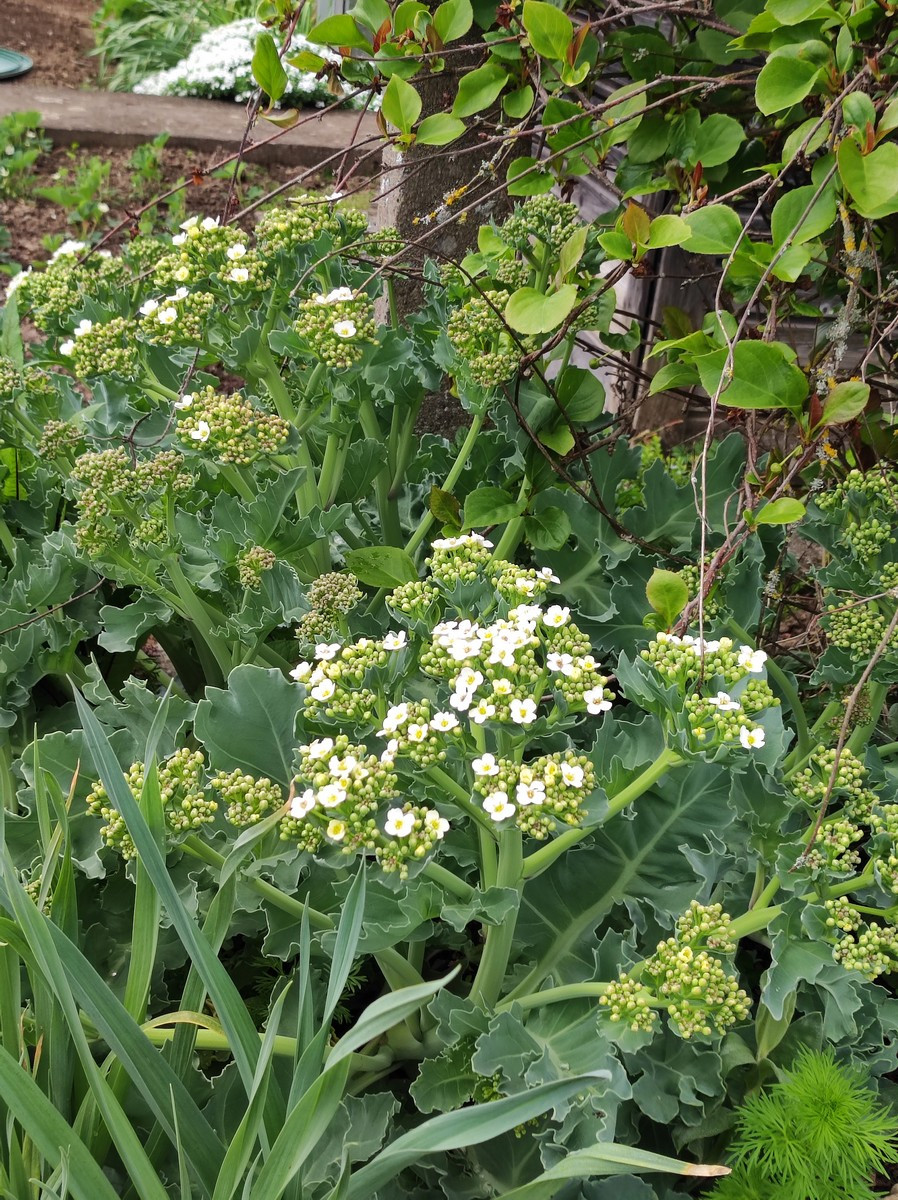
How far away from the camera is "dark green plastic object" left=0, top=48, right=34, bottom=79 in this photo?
7.32m

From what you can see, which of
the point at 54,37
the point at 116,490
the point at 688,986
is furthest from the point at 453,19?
the point at 54,37

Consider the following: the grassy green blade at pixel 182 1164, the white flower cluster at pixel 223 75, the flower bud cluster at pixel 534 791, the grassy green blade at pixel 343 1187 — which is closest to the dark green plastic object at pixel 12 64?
the white flower cluster at pixel 223 75

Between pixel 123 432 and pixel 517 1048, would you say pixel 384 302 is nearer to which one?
pixel 123 432

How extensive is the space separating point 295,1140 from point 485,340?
1.31 metres

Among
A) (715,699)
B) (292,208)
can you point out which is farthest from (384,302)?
(715,699)

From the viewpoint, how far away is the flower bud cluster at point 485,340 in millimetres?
1718

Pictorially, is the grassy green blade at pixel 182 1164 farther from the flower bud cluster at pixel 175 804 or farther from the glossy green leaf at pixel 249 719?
the glossy green leaf at pixel 249 719

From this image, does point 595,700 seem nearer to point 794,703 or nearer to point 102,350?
point 794,703

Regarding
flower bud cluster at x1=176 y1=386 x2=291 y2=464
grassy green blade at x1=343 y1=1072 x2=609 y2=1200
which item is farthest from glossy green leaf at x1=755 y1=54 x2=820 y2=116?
grassy green blade at x1=343 y1=1072 x2=609 y2=1200

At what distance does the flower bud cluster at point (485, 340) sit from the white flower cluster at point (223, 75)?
5548 mm

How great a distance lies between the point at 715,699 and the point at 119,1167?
Answer: 97cm

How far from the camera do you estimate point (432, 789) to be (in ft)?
4.25

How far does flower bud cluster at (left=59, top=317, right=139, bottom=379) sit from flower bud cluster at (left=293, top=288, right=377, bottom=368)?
346mm

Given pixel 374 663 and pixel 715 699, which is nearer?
pixel 715 699
